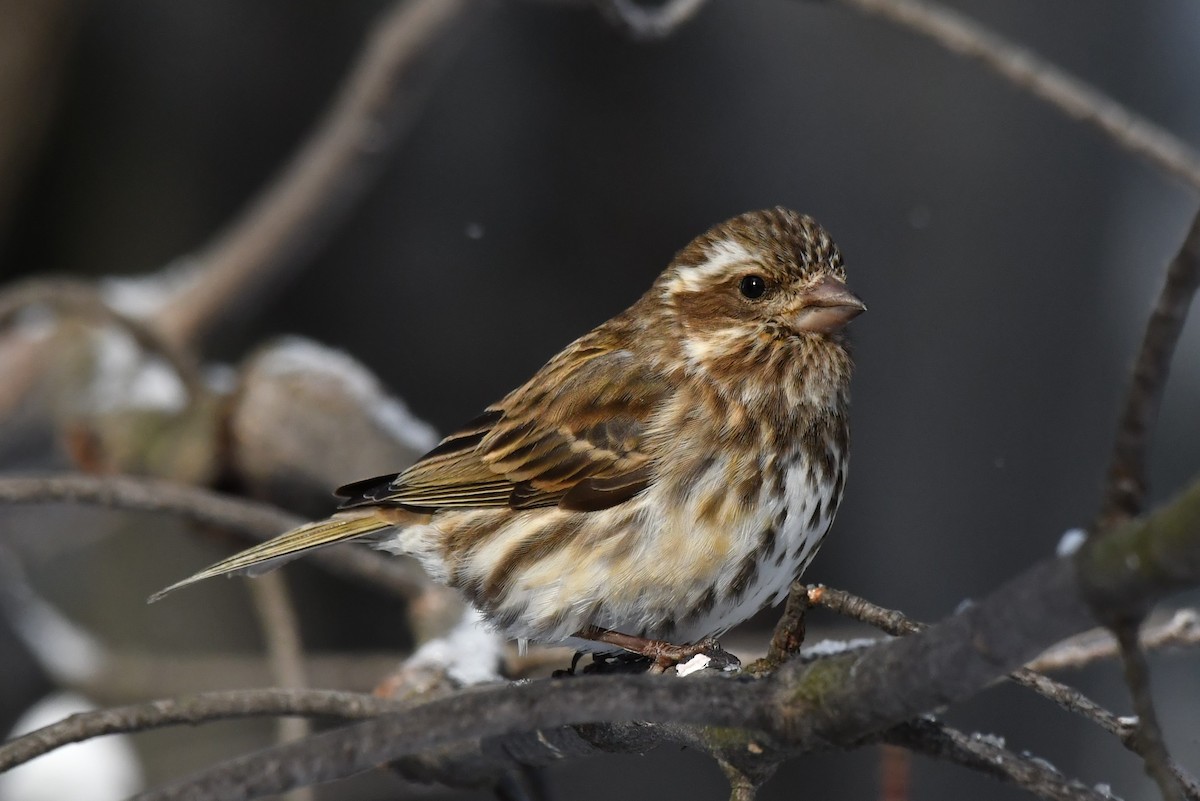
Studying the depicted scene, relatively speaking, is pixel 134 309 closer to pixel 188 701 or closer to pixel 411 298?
pixel 411 298

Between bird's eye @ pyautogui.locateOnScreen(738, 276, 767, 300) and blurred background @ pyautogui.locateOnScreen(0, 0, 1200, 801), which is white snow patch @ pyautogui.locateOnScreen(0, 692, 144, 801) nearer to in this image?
blurred background @ pyautogui.locateOnScreen(0, 0, 1200, 801)

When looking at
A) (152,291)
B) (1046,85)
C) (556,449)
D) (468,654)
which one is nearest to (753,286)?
(556,449)

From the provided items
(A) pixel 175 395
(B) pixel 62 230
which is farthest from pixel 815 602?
(B) pixel 62 230

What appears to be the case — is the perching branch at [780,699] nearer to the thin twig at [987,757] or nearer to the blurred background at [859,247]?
the thin twig at [987,757]

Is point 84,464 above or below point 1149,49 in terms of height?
below

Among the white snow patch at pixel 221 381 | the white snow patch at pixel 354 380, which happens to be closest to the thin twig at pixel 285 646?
→ the white snow patch at pixel 354 380

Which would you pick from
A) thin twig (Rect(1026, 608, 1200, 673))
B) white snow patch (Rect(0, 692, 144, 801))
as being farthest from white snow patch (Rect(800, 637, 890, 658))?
white snow patch (Rect(0, 692, 144, 801))
